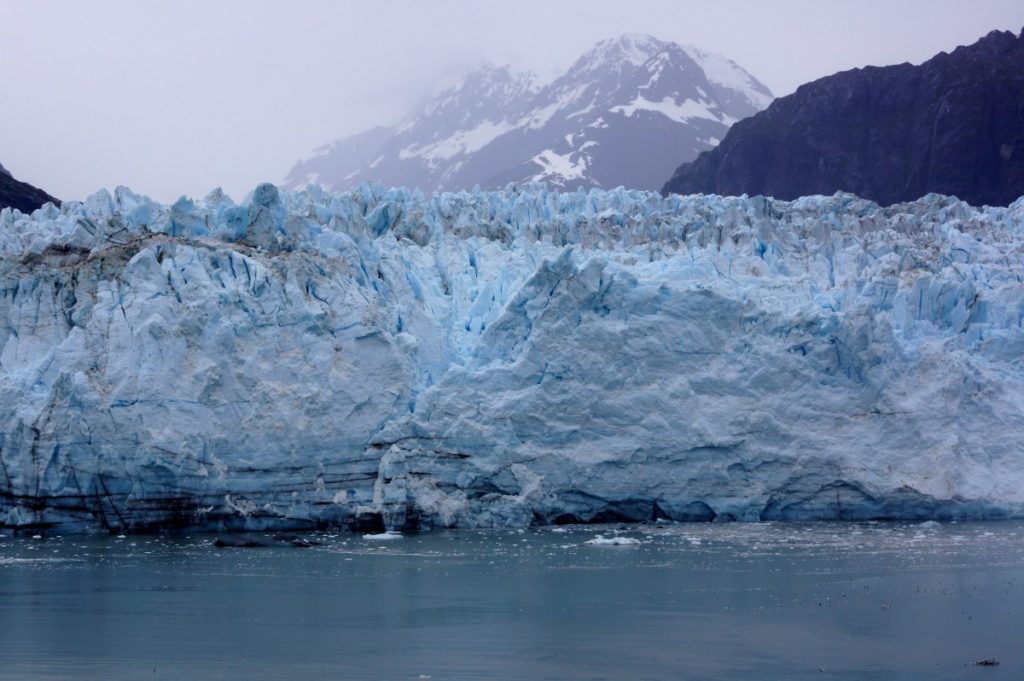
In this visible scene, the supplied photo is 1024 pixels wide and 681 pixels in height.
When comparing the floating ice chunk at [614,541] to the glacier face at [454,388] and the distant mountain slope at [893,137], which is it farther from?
the distant mountain slope at [893,137]

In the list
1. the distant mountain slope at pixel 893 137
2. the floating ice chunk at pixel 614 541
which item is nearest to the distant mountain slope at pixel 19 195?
the distant mountain slope at pixel 893 137

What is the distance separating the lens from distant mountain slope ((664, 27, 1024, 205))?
107ft

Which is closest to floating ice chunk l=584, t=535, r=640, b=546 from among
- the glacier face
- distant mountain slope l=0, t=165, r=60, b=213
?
the glacier face

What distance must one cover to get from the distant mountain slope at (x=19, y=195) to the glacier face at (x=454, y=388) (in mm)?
12666

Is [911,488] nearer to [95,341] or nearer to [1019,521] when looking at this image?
[1019,521]

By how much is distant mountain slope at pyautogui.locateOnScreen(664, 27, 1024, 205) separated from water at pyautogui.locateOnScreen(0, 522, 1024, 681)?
66.5 feet

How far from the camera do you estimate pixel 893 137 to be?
35.1 meters

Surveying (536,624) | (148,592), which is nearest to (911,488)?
(536,624)

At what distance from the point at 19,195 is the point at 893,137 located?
79.0ft

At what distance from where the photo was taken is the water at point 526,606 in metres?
8.24

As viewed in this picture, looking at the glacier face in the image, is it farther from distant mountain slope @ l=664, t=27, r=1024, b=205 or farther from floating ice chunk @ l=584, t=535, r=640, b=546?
distant mountain slope @ l=664, t=27, r=1024, b=205

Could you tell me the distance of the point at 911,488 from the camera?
15.9 metres

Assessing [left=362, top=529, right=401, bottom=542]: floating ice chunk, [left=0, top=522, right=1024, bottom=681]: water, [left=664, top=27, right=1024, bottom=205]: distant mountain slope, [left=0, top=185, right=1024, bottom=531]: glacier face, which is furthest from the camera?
[left=664, top=27, right=1024, bottom=205]: distant mountain slope

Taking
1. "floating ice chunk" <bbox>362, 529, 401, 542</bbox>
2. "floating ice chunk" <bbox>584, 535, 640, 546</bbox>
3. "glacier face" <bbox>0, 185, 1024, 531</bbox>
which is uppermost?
"glacier face" <bbox>0, 185, 1024, 531</bbox>
